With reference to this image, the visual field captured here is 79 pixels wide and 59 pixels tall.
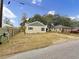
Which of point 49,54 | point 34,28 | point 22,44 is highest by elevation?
point 34,28

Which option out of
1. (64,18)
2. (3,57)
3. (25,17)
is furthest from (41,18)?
(3,57)

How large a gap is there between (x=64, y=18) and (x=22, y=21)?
28.7 m

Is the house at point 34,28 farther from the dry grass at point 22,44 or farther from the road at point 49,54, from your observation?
the road at point 49,54

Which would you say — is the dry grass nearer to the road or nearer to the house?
the road

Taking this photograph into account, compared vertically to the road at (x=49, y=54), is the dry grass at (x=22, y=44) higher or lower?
higher

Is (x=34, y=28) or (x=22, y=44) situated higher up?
(x=34, y=28)

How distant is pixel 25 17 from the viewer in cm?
8256

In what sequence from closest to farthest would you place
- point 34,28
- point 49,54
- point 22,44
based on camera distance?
point 49,54
point 22,44
point 34,28

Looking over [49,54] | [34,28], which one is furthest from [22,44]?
[34,28]

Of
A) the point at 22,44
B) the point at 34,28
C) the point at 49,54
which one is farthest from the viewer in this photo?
the point at 34,28

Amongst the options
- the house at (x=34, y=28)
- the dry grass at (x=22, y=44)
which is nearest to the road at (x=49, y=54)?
the dry grass at (x=22, y=44)

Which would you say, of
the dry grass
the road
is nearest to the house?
the dry grass

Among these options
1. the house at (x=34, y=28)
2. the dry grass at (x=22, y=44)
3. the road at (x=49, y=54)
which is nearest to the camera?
the road at (x=49, y=54)

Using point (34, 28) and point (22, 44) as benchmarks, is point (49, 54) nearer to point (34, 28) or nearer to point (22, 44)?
point (22, 44)
